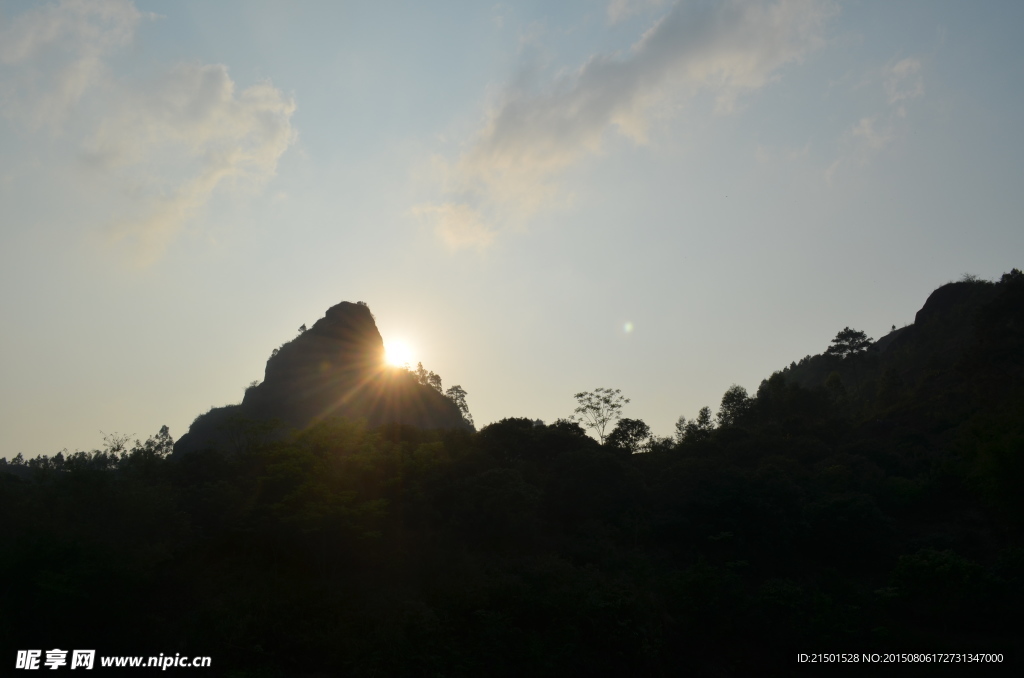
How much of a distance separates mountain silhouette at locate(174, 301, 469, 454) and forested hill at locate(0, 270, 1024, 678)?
23.4 meters

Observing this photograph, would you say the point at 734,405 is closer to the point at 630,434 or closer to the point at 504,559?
the point at 630,434

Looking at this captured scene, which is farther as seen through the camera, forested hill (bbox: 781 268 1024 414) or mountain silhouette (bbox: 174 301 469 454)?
mountain silhouette (bbox: 174 301 469 454)

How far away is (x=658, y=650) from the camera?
51.7ft

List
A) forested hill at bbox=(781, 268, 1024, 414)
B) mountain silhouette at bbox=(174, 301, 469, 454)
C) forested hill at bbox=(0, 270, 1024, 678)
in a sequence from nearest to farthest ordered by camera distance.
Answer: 1. forested hill at bbox=(0, 270, 1024, 678)
2. forested hill at bbox=(781, 268, 1024, 414)
3. mountain silhouette at bbox=(174, 301, 469, 454)

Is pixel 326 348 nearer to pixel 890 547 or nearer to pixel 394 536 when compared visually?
pixel 394 536

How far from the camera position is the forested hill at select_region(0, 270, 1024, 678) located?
1460 cm

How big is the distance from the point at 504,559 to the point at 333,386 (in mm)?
36619

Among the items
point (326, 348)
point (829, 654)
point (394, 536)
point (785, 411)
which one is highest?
point (326, 348)

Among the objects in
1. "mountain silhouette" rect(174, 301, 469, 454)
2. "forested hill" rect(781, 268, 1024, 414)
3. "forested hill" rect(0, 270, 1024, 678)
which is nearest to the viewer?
"forested hill" rect(0, 270, 1024, 678)

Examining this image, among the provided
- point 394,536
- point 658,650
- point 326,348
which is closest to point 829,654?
point 658,650

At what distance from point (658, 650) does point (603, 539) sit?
32.4ft

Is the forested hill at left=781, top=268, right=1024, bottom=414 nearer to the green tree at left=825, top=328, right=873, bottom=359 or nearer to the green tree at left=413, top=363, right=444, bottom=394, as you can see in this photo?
the green tree at left=825, top=328, right=873, bottom=359

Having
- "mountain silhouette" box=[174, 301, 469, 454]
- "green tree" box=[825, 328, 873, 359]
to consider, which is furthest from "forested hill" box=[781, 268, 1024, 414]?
"mountain silhouette" box=[174, 301, 469, 454]

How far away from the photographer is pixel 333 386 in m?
54.8
